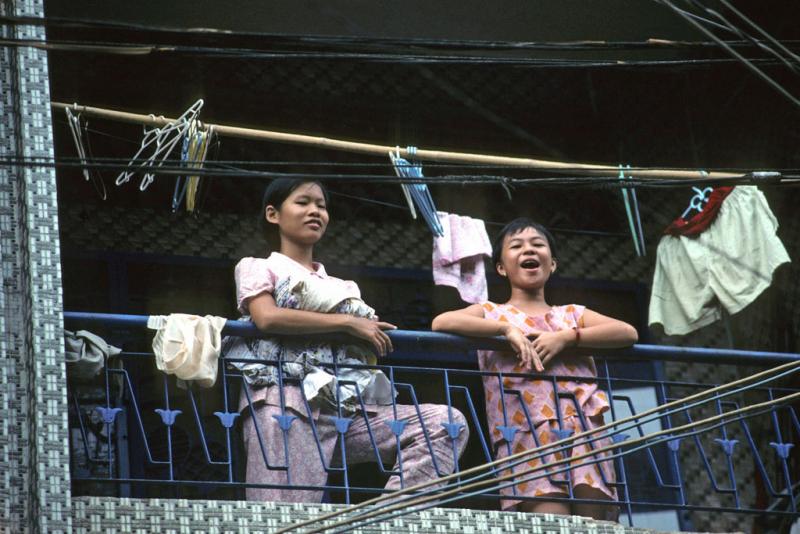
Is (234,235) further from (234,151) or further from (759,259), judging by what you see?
(759,259)

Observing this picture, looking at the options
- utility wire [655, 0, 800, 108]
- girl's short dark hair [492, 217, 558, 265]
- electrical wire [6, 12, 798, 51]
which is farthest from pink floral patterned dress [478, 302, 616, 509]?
utility wire [655, 0, 800, 108]

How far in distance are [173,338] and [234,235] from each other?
3.01m

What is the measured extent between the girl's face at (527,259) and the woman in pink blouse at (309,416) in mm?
970

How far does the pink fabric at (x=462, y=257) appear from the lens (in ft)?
32.4

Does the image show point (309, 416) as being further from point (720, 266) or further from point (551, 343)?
point (720, 266)

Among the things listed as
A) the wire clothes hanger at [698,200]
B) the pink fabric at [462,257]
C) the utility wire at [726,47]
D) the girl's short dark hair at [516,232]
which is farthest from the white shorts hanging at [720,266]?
the utility wire at [726,47]

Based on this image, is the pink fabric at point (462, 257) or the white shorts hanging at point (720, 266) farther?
the white shorts hanging at point (720, 266)

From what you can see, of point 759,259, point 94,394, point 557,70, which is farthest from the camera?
point 557,70

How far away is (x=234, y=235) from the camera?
11031 mm

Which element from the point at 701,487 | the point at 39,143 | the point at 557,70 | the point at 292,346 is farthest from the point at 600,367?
the point at 39,143

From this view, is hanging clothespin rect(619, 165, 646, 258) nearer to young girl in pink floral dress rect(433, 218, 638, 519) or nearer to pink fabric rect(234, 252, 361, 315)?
young girl in pink floral dress rect(433, 218, 638, 519)

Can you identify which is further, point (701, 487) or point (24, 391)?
point (701, 487)

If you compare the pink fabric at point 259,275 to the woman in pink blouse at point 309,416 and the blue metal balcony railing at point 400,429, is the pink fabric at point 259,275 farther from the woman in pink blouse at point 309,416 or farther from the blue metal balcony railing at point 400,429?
the blue metal balcony railing at point 400,429

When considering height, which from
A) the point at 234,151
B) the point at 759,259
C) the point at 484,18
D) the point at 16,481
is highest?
the point at 484,18
